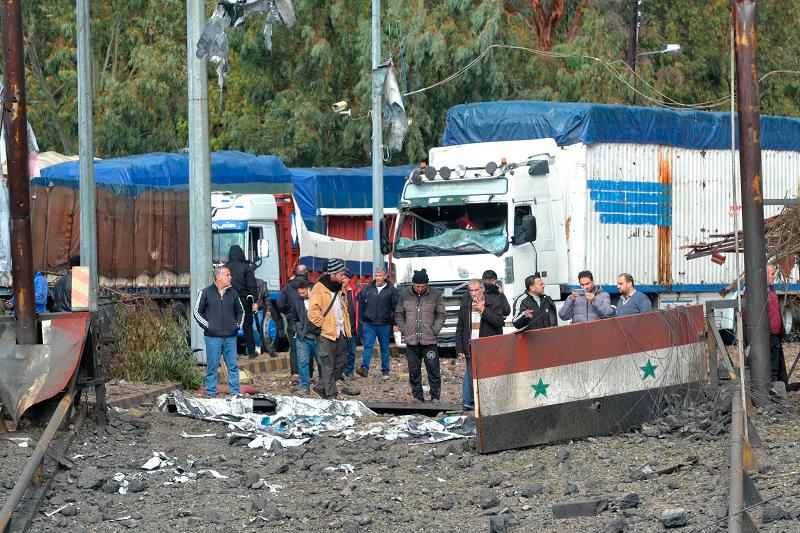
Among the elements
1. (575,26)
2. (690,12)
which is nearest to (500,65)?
(575,26)

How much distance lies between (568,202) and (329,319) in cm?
778

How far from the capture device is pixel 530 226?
22.2 m

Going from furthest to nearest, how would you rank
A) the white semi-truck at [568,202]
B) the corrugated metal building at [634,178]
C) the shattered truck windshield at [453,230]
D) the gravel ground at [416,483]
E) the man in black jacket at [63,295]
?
the corrugated metal building at [634,178] → the shattered truck windshield at [453,230] → the white semi-truck at [568,202] → the man in black jacket at [63,295] → the gravel ground at [416,483]

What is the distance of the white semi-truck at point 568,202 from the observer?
2289 cm

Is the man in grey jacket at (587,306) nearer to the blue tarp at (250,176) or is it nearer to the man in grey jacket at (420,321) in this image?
the man in grey jacket at (420,321)

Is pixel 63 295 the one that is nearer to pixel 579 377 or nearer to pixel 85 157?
pixel 85 157

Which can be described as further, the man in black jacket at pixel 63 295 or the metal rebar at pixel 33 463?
the man in black jacket at pixel 63 295

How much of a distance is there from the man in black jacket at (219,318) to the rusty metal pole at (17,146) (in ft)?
8.17

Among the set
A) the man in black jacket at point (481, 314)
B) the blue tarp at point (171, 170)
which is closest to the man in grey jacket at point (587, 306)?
the man in black jacket at point (481, 314)

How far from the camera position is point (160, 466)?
12.3 m

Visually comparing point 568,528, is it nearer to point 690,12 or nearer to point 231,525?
point 231,525

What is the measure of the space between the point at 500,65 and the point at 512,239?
17870 millimetres

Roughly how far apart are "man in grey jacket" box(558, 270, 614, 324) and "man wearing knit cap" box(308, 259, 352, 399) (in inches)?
109

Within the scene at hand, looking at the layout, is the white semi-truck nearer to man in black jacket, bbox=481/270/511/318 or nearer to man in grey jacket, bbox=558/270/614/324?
man in grey jacket, bbox=558/270/614/324
